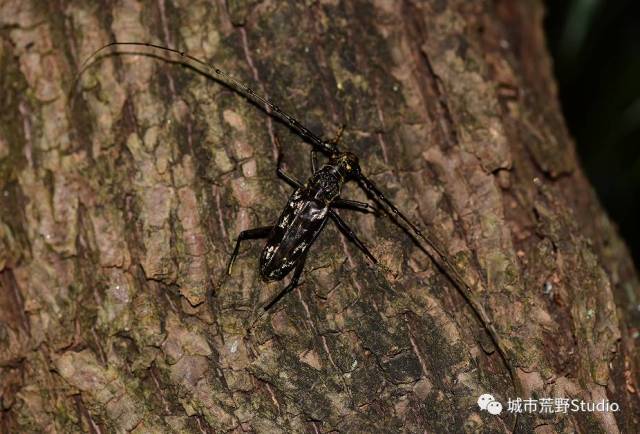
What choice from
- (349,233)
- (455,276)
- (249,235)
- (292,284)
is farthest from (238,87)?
(455,276)

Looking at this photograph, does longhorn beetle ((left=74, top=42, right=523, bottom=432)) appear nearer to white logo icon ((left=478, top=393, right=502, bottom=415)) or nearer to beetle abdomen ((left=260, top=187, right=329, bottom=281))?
beetle abdomen ((left=260, top=187, right=329, bottom=281))

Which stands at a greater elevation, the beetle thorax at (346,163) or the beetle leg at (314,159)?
the beetle leg at (314,159)

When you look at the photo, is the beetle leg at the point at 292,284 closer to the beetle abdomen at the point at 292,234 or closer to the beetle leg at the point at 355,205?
the beetle abdomen at the point at 292,234

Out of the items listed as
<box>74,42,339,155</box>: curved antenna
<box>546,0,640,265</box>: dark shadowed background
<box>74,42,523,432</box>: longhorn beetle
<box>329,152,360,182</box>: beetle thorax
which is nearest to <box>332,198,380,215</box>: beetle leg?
<box>74,42,523,432</box>: longhorn beetle

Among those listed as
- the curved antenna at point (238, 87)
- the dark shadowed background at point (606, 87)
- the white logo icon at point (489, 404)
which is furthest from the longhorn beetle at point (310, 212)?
the dark shadowed background at point (606, 87)

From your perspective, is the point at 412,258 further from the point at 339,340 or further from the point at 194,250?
the point at 194,250

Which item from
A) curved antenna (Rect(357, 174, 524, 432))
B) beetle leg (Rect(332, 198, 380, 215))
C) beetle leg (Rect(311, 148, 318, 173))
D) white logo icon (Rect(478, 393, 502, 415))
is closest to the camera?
white logo icon (Rect(478, 393, 502, 415))
